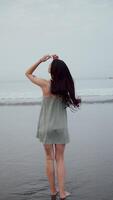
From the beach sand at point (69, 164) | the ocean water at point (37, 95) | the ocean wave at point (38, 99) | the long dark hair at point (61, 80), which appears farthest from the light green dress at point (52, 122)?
the ocean water at point (37, 95)

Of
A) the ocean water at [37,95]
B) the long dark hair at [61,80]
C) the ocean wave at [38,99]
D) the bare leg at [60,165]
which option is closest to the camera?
the long dark hair at [61,80]

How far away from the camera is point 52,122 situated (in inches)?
218

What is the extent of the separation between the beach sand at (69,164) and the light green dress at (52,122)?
672mm

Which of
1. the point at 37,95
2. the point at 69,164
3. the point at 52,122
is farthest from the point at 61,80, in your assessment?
the point at 37,95

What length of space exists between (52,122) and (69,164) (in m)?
2.12

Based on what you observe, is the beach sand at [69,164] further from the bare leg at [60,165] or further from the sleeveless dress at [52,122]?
the sleeveless dress at [52,122]

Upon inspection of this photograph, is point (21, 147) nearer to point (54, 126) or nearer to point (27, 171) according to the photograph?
point (27, 171)

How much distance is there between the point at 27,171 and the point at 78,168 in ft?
2.31

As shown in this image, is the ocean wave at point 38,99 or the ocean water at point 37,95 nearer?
the ocean wave at point 38,99

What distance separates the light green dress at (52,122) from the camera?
5.53m

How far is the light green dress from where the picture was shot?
5.53m

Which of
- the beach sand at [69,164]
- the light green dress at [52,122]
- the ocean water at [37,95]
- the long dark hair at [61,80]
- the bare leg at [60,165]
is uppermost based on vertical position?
the long dark hair at [61,80]

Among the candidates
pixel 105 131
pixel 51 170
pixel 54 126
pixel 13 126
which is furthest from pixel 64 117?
pixel 13 126

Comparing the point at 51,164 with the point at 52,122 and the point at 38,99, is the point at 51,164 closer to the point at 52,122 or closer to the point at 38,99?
the point at 52,122
